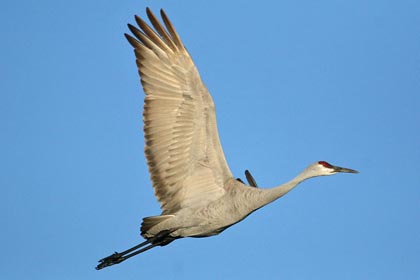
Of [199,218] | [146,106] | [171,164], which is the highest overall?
[146,106]

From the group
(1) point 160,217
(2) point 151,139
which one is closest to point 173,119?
(2) point 151,139

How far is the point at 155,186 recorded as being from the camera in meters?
19.8

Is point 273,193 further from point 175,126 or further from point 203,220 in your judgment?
point 175,126

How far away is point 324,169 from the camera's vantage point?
62.3 feet

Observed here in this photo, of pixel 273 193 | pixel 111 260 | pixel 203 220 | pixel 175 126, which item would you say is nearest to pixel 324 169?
pixel 273 193

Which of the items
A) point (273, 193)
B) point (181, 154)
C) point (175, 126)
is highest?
point (175, 126)

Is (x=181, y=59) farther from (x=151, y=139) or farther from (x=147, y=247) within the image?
(x=147, y=247)

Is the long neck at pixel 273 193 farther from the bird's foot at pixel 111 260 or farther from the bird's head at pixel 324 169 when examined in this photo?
A: the bird's foot at pixel 111 260

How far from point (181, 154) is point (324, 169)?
2844mm

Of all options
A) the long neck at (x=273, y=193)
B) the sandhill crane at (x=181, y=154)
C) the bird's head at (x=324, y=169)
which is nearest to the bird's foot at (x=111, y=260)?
the sandhill crane at (x=181, y=154)

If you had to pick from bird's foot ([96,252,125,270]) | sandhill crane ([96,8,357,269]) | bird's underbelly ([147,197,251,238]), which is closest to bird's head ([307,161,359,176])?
sandhill crane ([96,8,357,269])

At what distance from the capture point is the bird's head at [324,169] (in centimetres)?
1897

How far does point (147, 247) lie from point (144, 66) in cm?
367

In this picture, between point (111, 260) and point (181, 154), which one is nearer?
point (181, 154)
